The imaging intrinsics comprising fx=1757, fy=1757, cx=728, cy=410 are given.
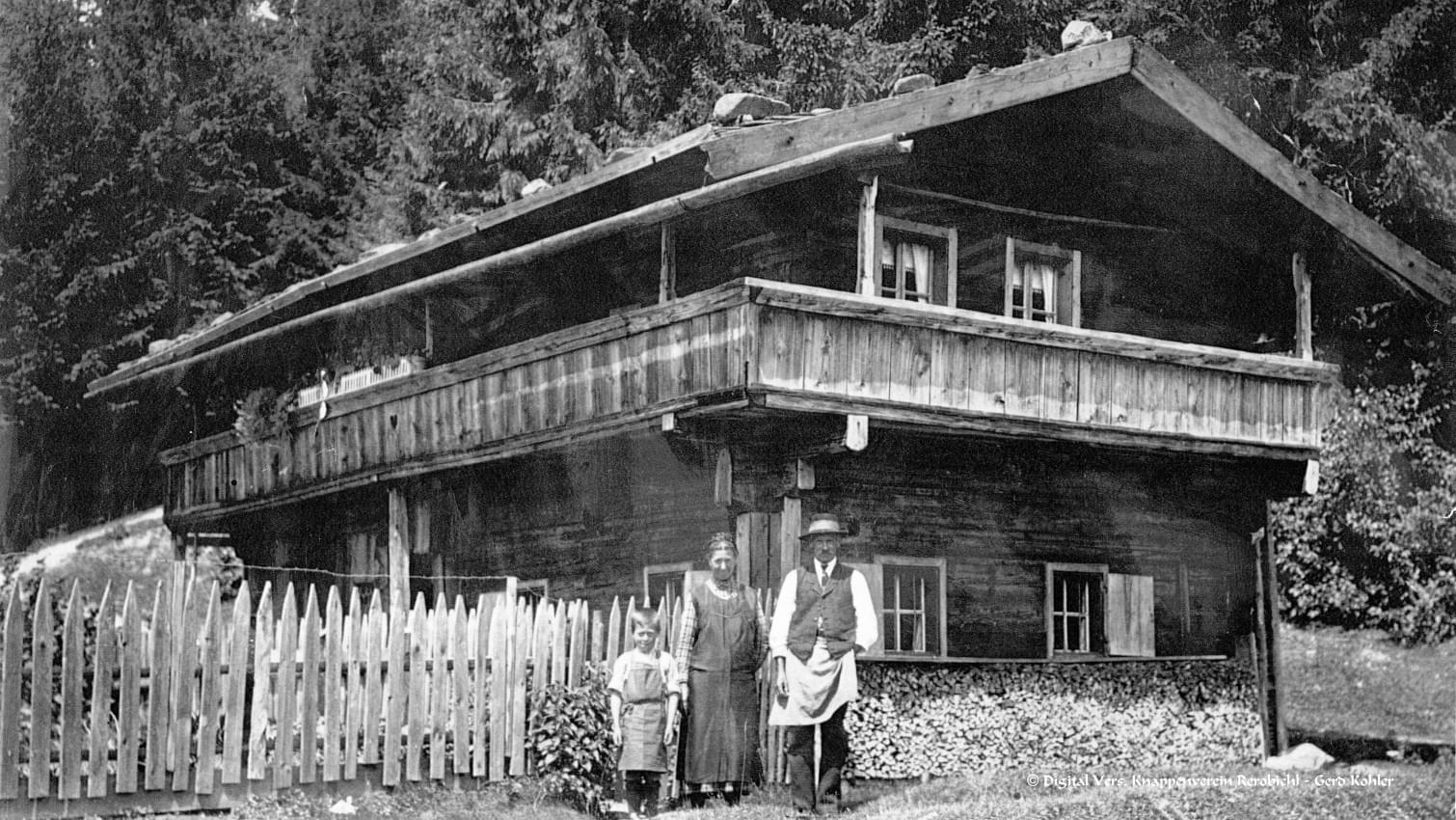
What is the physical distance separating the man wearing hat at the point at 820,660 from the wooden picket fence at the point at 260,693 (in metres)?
2.06

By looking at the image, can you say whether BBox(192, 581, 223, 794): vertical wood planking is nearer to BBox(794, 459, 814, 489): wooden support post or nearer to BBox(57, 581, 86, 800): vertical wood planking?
BBox(57, 581, 86, 800): vertical wood planking

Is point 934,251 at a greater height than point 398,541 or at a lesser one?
greater

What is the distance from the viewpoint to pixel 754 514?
688 inches

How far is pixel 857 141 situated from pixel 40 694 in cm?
895

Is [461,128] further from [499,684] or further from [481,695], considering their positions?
[481,695]

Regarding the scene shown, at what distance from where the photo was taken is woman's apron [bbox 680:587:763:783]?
45.7 ft

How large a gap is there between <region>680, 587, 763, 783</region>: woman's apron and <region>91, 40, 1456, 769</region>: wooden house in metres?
2.35

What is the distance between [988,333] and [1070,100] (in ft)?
10.9

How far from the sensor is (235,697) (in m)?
12.4

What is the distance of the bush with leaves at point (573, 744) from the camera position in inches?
547

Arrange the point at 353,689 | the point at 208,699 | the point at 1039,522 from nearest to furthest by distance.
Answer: the point at 208,699, the point at 353,689, the point at 1039,522

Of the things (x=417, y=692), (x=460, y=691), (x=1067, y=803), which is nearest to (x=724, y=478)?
(x=460, y=691)

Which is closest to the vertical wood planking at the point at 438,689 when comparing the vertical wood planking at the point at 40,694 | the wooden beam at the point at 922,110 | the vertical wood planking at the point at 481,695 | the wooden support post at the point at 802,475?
the vertical wood planking at the point at 481,695

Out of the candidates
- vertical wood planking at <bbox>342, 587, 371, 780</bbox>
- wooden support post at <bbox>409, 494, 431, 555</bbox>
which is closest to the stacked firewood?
vertical wood planking at <bbox>342, 587, 371, 780</bbox>
